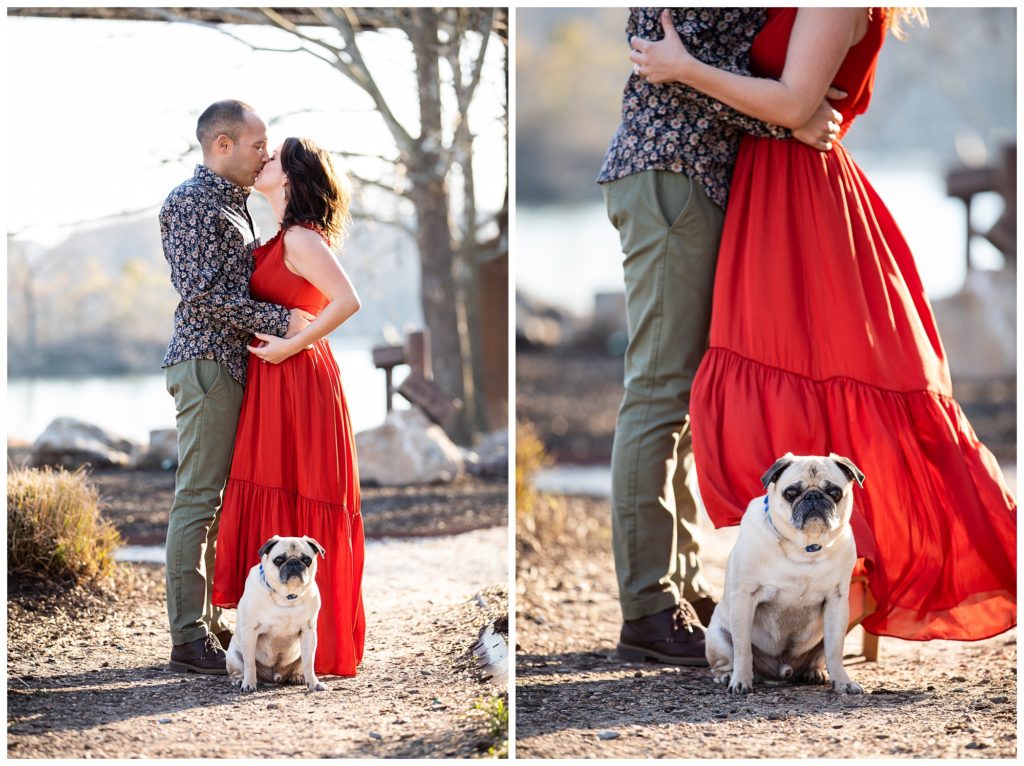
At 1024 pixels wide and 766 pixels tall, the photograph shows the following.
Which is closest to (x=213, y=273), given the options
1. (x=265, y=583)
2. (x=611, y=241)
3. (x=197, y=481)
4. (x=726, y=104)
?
(x=197, y=481)

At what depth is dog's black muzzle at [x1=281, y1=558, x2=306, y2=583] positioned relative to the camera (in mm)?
3176

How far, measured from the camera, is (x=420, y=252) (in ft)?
26.4

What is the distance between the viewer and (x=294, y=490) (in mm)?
3414

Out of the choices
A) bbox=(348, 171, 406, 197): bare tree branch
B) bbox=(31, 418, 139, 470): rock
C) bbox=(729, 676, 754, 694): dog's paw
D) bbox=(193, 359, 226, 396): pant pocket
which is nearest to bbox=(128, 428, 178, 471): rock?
bbox=(31, 418, 139, 470): rock

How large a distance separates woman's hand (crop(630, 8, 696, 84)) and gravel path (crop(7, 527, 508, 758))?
196cm

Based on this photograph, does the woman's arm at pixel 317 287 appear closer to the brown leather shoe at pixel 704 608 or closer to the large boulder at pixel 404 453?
the brown leather shoe at pixel 704 608

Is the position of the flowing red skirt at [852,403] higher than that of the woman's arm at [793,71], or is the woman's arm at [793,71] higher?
the woman's arm at [793,71]

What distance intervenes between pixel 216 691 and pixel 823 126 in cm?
257

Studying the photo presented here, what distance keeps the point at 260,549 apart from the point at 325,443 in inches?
15.4

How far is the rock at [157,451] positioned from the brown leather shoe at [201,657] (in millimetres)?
3409

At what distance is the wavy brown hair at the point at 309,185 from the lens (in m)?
3.36

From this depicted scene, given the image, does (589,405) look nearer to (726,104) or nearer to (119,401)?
(119,401)

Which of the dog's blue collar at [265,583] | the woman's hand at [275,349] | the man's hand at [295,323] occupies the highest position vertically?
the man's hand at [295,323]

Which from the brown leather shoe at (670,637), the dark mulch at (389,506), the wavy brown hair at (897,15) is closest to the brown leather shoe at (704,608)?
the brown leather shoe at (670,637)
